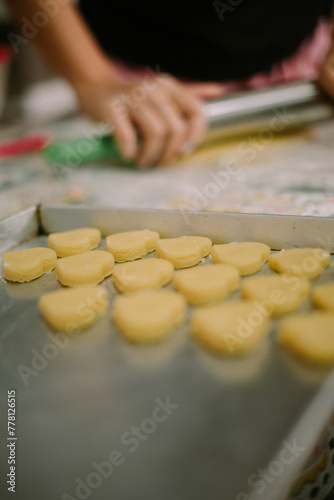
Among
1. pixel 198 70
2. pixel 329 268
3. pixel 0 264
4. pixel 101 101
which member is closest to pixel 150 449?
pixel 329 268

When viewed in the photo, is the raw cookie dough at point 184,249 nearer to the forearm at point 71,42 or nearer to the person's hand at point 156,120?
the person's hand at point 156,120

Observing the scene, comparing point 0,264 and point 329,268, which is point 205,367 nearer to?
point 329,268

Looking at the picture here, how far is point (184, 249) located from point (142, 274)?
109 mm

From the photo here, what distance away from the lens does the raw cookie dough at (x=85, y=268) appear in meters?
0.80

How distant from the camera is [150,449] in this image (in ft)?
1.56

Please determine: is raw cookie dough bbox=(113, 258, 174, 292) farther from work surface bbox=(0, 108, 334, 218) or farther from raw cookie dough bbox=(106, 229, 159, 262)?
work surface bbox=(0, 108, 334, 218)

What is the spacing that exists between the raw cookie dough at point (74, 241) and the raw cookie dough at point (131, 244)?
5cm

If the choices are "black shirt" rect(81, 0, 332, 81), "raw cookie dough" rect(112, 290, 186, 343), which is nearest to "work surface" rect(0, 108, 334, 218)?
"raw cookie dough" rect(112, 290, 186, 343)

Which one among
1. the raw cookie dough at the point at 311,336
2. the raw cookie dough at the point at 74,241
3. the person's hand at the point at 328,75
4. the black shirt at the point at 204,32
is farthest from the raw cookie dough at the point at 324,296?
the black shirt at the point at 204,32

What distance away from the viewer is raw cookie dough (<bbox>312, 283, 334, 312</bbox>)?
2.11 feet

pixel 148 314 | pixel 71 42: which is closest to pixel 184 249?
pixel 148 314

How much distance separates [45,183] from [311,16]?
168 cm

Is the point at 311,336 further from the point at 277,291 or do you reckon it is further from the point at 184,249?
the point at 184,249

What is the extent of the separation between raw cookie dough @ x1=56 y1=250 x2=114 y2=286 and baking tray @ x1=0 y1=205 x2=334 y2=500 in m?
0.10
